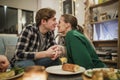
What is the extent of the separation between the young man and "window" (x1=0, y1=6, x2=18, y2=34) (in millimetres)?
3108

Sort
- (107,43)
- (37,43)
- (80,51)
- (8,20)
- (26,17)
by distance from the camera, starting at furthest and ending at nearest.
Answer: (26,17)
(8,20)
(107,43)
(37,43)
(80,51)

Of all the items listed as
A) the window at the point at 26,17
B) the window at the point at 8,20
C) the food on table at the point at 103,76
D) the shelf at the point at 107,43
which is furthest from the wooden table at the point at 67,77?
the window at the point at 26,17

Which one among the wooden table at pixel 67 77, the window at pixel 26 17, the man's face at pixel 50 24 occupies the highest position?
the window at pixel 26 17

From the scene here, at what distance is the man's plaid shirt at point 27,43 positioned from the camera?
1683 mm

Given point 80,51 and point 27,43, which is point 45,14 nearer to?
point 27,43

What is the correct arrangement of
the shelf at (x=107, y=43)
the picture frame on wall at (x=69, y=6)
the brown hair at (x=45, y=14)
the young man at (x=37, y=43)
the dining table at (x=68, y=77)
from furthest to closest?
1. the picture frame on wall at (x=69, y=6)
2. the shelf at (x=107, y=43)
3. the brown hair at (x=45, y=14)
4. the young man at (x=37, y=43)
5. the dining table at (x=68, y=77)

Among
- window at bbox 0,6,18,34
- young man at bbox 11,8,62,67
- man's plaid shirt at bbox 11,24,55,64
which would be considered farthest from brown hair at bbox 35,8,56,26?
window at bbox 0,6,18,34

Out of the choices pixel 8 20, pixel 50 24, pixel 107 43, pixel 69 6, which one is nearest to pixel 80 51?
pixel 50 24

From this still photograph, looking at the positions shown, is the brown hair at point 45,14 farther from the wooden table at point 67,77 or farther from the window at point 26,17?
the window at point 26,17

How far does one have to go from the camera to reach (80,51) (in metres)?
1.44

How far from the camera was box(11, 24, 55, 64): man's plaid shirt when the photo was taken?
1.68 m

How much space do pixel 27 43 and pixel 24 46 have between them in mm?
49

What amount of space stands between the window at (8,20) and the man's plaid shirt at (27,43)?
10.4 feet

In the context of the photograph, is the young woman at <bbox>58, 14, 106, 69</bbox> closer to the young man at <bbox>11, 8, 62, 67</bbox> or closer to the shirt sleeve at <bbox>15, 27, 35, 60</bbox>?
the young man at <bbox>11, 8, 62, 67</bbox>
